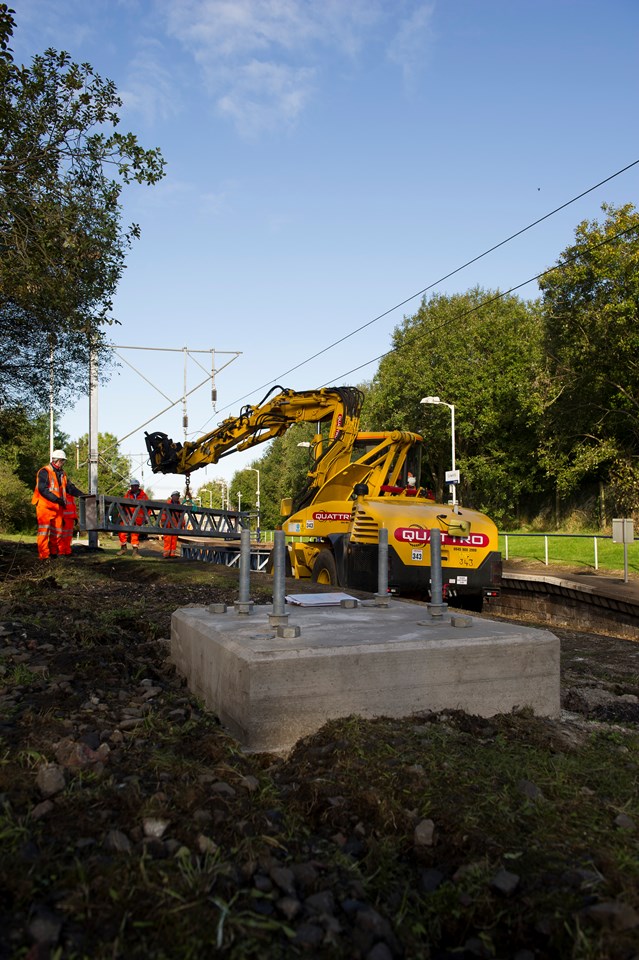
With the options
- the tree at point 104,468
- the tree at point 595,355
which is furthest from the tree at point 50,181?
the tree at point 104,468

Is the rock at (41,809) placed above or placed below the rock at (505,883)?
above

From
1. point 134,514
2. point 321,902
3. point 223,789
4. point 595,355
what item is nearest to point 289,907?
point 321,902

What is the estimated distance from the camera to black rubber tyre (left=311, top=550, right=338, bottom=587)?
42.0 ft

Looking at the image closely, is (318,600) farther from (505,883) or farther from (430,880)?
(505,883)

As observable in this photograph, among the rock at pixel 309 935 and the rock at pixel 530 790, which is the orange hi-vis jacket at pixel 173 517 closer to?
the rock at pixel 530 790

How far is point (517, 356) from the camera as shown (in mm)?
40438

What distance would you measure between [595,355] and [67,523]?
22575 mm

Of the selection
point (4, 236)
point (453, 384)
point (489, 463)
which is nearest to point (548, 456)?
point (489, 463)

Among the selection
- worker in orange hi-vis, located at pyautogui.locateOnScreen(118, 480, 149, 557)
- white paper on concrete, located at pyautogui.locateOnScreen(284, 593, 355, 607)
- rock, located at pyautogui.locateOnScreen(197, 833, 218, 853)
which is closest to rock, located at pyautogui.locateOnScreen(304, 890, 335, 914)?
rock, located at pyautogui.locateOnScreen(197, 833, 218, 853)

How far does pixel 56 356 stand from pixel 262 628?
48.9 ft

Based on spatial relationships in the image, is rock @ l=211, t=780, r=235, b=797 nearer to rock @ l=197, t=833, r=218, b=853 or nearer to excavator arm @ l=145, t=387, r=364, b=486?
rock @ l=197, t=833, r=218, b=853

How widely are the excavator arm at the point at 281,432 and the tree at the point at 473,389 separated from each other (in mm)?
23510

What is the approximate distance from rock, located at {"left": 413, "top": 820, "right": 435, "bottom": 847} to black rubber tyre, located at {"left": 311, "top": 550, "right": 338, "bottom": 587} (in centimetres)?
989

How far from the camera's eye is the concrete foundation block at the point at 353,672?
3730 millimetres
